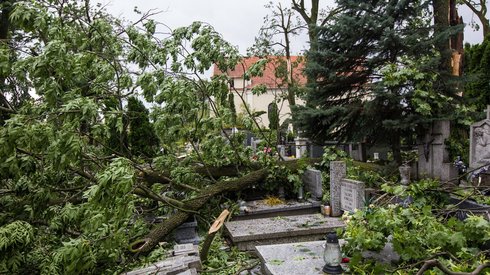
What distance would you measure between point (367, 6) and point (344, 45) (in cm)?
115

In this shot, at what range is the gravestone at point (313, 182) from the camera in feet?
25.1

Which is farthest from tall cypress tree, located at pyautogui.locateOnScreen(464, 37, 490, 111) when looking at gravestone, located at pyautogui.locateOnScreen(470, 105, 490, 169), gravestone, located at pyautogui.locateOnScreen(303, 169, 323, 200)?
gravestone, located at pyautogui.locateOnScreen(303, 169, 323, 200)

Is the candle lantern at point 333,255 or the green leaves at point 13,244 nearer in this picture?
the candle lantern at point 333,255

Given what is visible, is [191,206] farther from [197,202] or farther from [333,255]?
[333,255]

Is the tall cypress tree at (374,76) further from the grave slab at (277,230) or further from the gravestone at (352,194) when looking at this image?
the grave slab at (277,230)

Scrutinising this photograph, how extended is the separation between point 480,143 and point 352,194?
382 centimetres

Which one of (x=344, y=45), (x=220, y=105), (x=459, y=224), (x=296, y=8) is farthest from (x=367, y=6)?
(x=296, y=8)

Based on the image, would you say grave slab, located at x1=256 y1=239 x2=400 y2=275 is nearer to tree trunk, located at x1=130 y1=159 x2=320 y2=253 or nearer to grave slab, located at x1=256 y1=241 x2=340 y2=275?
grave slab, located at x1=256 y1=241 x2=340 y2=275

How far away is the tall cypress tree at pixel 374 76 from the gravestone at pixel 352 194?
2759mm

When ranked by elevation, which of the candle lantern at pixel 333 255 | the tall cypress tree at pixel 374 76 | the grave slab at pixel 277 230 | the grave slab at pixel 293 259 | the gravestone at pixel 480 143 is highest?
the tall cypress tree at pixel 374 76

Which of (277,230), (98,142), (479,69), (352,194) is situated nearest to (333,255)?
(277,230)

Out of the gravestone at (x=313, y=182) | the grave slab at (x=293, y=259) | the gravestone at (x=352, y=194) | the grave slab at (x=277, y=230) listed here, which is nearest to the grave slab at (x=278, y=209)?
the gravestone at (x=313, y=182)

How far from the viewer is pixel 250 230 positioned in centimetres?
603

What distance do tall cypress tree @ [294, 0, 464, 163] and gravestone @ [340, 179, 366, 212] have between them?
2.76 m
